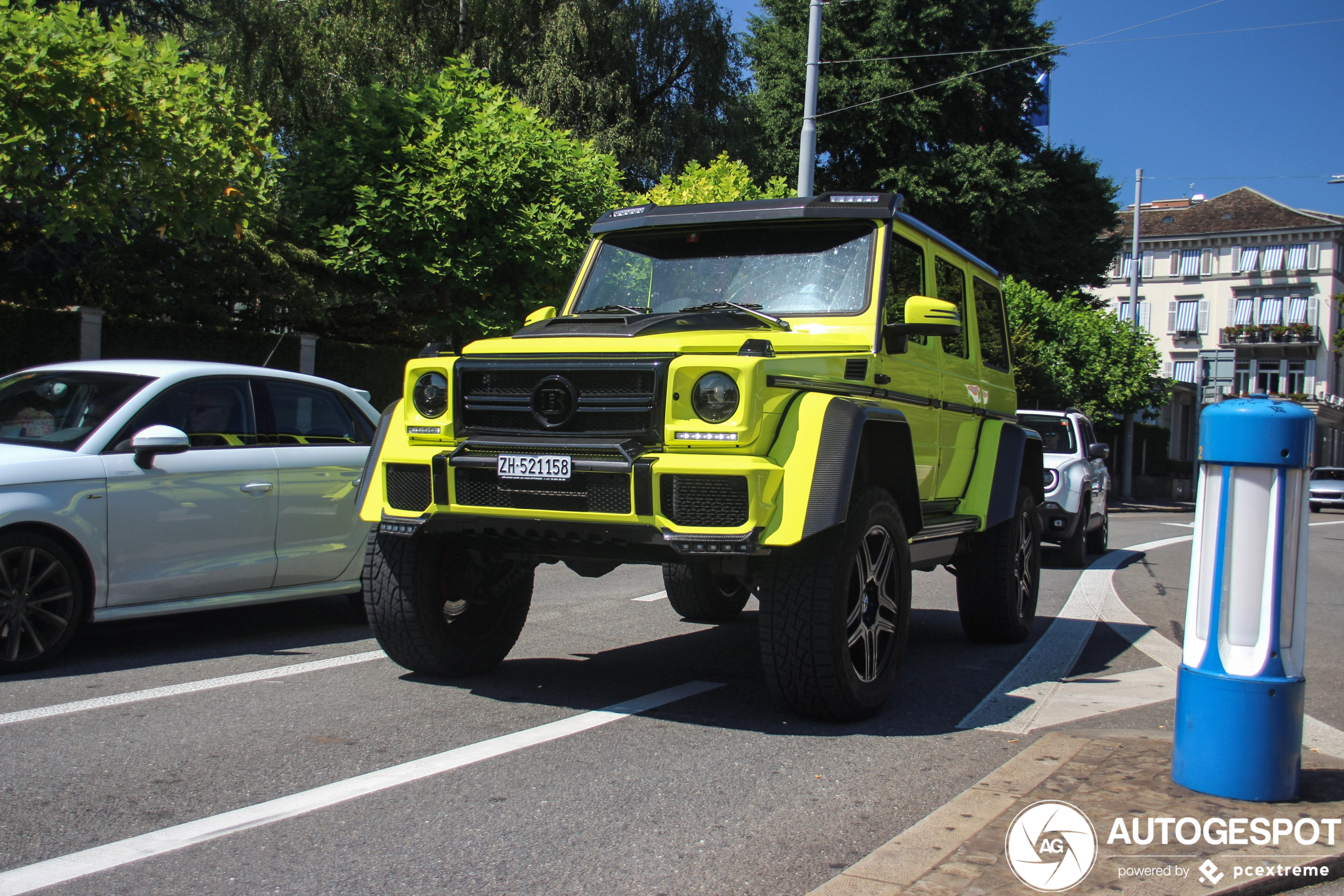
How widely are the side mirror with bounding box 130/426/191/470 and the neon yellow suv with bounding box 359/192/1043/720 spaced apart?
4.45ft

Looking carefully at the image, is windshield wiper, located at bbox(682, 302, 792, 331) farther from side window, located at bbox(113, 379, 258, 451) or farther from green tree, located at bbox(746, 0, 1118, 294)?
green tree, located at bbox(746, 0, 1118, 294)

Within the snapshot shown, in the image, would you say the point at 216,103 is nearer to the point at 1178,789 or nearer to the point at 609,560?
the point at 609,560

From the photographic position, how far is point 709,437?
14.4 feet

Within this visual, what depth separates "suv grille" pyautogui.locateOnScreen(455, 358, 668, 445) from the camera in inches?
179

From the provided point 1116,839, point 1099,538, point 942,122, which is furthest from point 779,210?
point 942,122

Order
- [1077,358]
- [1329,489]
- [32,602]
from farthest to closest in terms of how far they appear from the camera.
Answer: [1329,489] → [1077,358] → [32,602]

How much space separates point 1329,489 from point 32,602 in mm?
40897

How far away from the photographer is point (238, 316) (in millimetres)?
18297

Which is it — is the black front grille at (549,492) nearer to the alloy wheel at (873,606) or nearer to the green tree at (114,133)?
the alloy wheel at (873,606)

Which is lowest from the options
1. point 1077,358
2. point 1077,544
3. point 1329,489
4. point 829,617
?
point 1329,489

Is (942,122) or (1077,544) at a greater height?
(942,122)

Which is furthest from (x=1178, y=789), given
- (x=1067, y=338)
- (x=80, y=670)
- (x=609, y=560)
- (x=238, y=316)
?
(x=1067, y=338)

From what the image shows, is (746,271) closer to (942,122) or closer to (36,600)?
(36,600)

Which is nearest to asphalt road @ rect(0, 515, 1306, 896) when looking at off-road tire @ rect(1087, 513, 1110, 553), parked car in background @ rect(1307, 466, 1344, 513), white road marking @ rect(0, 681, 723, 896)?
white road marking @ rect(0, 681, 723, 896)
